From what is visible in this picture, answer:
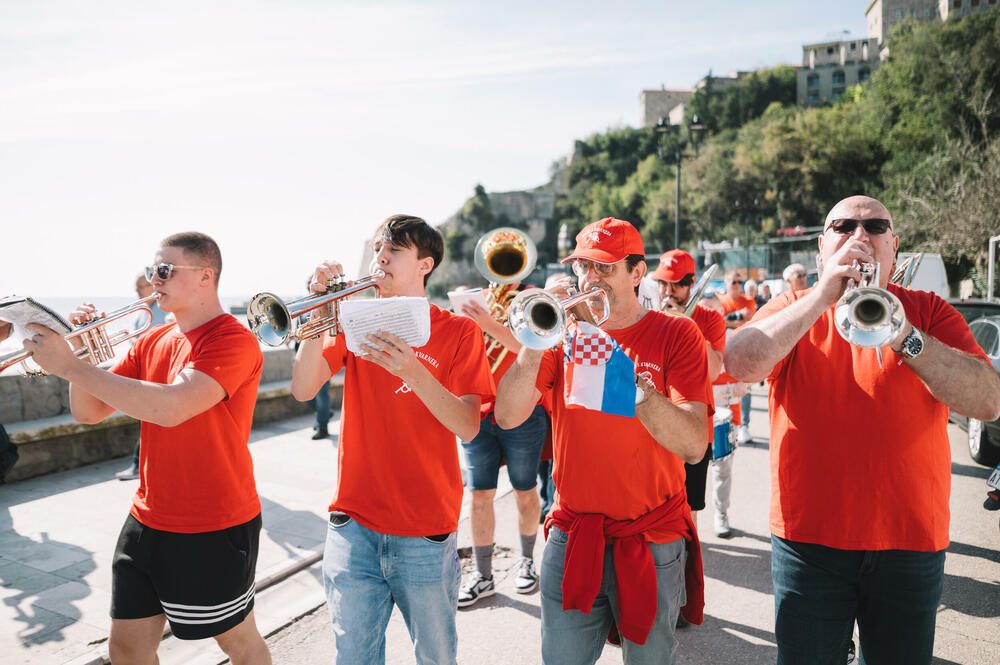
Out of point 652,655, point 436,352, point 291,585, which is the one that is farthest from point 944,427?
point 291,585

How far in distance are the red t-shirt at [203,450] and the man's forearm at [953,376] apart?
238 centimetres

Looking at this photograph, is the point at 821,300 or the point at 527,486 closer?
the point at 821,300

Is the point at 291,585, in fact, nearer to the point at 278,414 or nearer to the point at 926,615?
the point at 926,615

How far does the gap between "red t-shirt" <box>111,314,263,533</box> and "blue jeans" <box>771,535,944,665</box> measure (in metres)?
2.07

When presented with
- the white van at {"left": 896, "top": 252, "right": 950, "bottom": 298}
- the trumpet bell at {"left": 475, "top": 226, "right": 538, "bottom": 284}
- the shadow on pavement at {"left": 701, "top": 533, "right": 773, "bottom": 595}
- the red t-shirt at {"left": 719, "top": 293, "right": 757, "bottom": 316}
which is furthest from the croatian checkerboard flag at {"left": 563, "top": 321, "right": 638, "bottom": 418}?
the white van at {"left": 896, "top": 252, "right": 950, "bottom": 298}

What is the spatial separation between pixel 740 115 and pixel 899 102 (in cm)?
Answer: 4252

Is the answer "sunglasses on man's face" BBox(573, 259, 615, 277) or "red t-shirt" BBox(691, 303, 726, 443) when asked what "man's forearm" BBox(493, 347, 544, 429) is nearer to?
"sunglasses on man's face" BBox(573, 259, 615, 277)

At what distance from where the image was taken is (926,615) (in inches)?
81.5

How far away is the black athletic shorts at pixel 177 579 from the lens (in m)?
2.48

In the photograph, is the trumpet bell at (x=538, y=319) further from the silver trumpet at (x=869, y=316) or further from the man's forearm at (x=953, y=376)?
the man's forearm at (x=953, y=376)

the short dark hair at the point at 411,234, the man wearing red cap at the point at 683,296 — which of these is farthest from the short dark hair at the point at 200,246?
the man wearing red cap at the point at 683,296

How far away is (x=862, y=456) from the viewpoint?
2.12 m

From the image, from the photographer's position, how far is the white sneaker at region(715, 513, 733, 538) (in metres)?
5.29

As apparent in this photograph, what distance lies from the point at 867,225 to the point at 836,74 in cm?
10370
